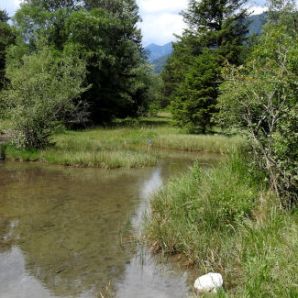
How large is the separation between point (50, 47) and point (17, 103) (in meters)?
14.4

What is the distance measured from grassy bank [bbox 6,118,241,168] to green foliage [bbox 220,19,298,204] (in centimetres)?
384

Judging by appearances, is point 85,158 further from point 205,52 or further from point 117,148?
point 205,52

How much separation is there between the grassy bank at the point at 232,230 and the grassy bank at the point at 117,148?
15.6ft

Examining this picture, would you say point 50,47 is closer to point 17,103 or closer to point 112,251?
point 17,103

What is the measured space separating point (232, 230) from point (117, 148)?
1715cm

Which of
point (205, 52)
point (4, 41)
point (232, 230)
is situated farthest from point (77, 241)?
point (4, 41)

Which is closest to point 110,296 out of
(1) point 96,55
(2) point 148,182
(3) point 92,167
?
(2) point 148,182

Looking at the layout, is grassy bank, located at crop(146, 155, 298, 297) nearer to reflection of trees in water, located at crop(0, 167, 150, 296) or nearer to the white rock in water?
the white rock in water

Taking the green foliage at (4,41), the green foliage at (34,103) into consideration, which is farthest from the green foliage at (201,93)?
the green foliage at (4,41)

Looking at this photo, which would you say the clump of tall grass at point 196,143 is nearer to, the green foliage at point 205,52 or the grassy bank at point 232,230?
the green foliage at point 205,52

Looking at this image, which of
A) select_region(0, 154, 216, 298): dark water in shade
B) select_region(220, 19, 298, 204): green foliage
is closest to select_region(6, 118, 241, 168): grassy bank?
select_region(0, 154, 216, 298): dark water in shade

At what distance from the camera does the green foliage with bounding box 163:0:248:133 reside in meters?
33.5

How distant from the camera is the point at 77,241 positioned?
10.1 metres

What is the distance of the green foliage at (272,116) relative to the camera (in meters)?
8.91
